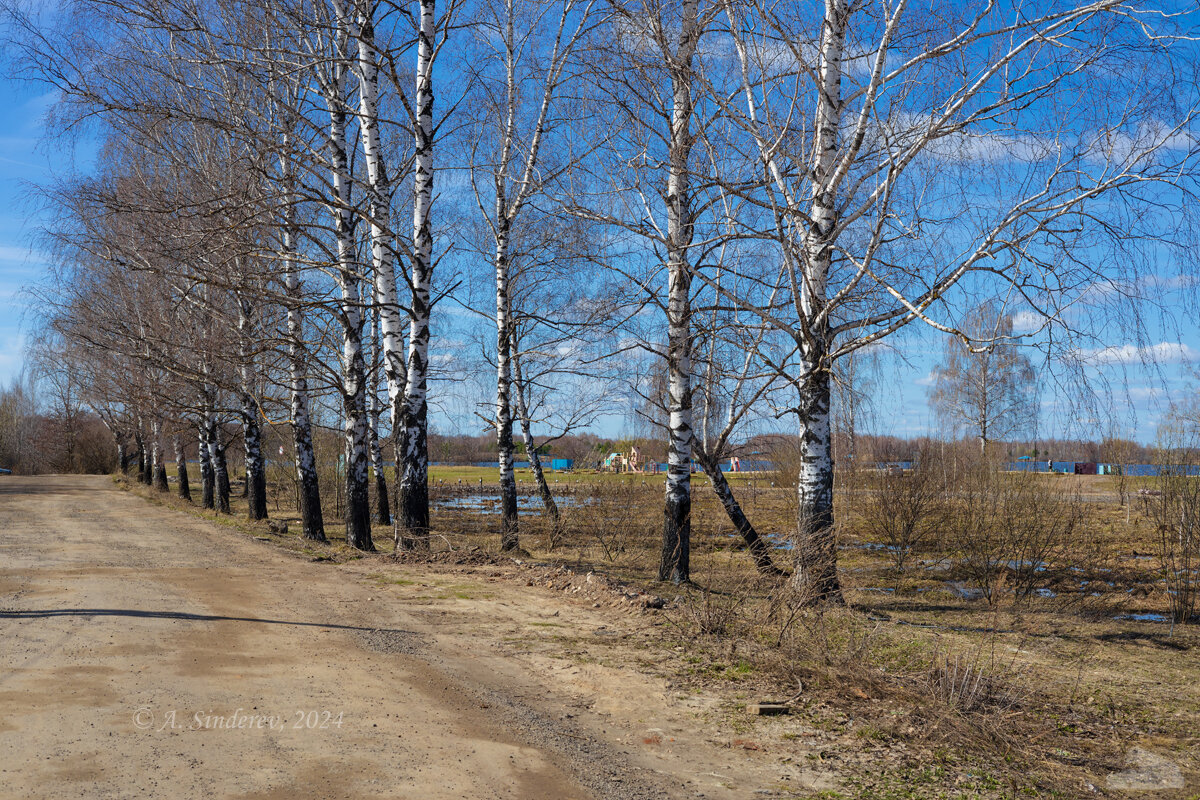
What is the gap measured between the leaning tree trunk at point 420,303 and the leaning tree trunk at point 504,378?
2.84m

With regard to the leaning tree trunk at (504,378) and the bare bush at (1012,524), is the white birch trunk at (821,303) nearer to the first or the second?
the bare bush at (1012,524)

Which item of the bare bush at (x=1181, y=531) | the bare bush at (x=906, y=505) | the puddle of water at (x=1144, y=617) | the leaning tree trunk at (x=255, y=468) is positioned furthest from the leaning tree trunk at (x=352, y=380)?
the bare bush at (x=1181, y=531)

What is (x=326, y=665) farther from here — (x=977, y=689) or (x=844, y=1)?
(x=844, y=1)

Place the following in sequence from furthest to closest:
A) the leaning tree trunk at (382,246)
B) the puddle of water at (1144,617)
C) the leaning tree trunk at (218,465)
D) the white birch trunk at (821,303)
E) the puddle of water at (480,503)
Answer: the puddle of water at (480,503) < the leaning tree trunk at (218,465) < the leaning tree trunk at (382,246) < the puddle of water at (1144,617) < the white birch trunk at (821,303)

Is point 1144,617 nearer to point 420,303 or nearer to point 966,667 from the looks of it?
point 966,667

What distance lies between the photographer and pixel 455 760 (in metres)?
4.24

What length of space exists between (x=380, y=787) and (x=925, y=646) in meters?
5.53

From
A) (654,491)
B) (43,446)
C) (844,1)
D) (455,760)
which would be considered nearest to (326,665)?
(455,760)

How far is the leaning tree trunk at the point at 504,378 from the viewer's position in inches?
579

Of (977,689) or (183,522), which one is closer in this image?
(977,689)

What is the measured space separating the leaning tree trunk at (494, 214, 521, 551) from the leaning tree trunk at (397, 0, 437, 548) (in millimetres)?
2838

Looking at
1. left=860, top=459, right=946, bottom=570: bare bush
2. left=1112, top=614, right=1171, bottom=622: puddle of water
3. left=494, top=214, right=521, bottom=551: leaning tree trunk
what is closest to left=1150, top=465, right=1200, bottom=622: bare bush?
left=1112, top=614, right=1171, bottom=622: puddle of water

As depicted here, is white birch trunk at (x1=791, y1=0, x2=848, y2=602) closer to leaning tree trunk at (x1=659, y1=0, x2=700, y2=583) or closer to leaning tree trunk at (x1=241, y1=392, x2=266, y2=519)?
leaning tree trunk at (x1=659, y1=0, x2=700, y2=583)

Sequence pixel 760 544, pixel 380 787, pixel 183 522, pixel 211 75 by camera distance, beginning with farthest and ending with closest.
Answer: pixel 183 522, pixel 211 75, pixel 760 544, pixel 380 787
